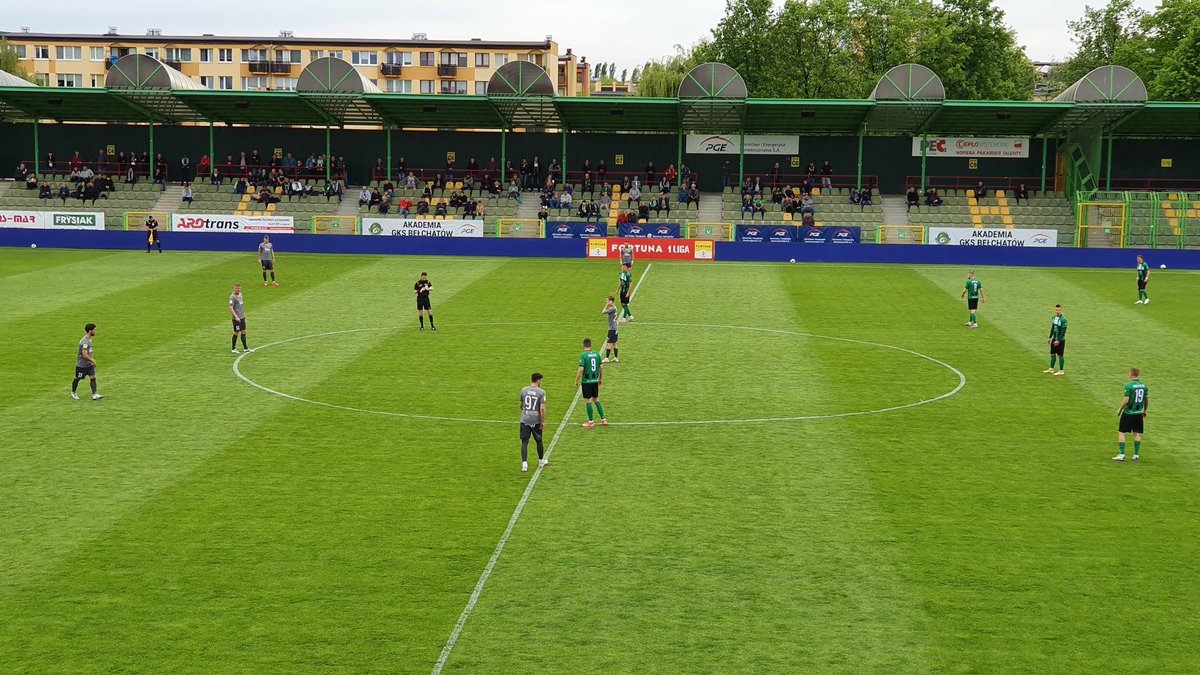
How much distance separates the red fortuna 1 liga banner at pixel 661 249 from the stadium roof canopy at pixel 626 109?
33.6ft

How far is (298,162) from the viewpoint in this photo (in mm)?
75062

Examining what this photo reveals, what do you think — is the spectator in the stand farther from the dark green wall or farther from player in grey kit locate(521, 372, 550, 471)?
player in grey kit locate(521, 372, 550, 471)

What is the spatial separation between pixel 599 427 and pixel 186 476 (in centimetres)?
787

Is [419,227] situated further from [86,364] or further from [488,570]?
[488,570]

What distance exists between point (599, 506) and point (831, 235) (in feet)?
149

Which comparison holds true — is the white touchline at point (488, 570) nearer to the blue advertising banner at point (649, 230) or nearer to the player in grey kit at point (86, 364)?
the player in grey kit at point (86, 364)

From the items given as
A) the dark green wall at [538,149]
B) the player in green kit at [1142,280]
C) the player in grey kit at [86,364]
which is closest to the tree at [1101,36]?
the dark green wall at [538,149]

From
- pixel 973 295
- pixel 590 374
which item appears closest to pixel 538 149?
pixel 973 295

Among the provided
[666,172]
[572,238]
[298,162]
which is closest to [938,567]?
[572,238]

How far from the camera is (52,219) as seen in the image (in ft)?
207

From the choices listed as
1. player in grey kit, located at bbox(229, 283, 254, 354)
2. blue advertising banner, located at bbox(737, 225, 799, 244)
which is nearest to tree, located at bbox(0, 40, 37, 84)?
blue advertising banner, located at bbox(737, 225, 799, 244)

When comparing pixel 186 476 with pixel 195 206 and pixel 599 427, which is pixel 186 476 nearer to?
pixel 599 427

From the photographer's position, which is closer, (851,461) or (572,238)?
(851,461)

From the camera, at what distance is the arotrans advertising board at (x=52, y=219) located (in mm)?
62469
